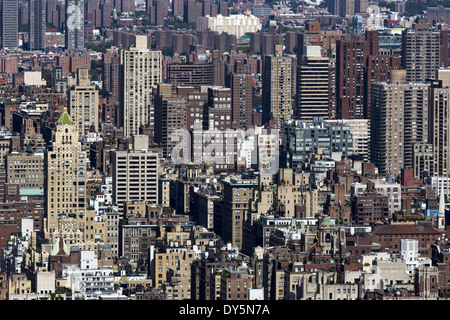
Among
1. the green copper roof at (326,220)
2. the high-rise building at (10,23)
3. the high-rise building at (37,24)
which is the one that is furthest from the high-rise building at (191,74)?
the green copper roof at (326,220)

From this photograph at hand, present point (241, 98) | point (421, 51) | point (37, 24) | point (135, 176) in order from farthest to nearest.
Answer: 1. point (37, 24)
2. point (421, 51)
3. point (241, 98)
4. point (135, 176)

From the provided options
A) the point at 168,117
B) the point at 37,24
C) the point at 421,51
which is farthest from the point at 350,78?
the point at 37,24

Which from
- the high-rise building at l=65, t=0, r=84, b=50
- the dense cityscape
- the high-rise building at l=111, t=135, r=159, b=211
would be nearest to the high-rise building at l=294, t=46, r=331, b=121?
the dense cityscape

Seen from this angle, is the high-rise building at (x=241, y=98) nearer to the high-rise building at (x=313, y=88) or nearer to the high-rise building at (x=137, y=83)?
the high-rise building at (x=313, y=88)

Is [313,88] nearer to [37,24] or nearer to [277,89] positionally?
[277,89]

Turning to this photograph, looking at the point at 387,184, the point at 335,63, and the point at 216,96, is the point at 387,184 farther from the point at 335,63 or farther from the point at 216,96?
the point at 335,63

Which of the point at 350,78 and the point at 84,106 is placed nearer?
the point at 84,106

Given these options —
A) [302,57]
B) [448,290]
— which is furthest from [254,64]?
[448,290]
